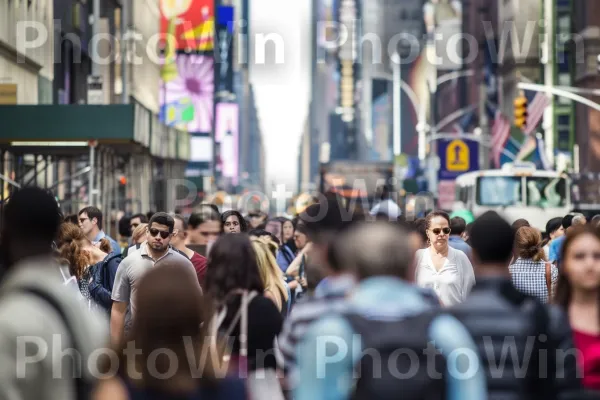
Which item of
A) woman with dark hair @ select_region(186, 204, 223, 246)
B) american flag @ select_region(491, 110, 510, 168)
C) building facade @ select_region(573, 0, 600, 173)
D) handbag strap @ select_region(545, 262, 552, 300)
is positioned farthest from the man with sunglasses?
building facade @ select_region(573, 0, 600, 173)

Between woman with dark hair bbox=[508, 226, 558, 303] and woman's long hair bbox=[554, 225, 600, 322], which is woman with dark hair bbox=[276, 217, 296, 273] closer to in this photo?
woman with dark hair bbox=[508, 226, 558, 303]

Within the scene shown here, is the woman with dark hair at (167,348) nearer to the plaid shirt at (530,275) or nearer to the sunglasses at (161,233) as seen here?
the sunglasses at (161,233)

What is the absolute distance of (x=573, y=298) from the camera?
6520 millimetres

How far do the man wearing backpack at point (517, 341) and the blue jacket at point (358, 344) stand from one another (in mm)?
224

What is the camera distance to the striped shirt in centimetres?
590

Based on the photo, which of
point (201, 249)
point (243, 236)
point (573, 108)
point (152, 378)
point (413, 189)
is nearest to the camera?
point (152, 378)

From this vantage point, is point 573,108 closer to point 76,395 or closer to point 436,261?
point 436,261

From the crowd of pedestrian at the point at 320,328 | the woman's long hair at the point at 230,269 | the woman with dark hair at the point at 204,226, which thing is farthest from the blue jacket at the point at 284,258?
the woman's long hair at the point at 230,269

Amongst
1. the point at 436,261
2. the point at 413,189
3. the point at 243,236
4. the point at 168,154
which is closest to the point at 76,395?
the point at 243,236

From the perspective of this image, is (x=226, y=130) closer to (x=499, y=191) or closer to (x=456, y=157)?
(x=456, y=157)

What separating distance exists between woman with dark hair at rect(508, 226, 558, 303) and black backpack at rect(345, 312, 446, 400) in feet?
22.1

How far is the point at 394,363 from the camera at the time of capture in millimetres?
5391

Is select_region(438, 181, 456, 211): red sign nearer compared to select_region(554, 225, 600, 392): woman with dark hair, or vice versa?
select_region(554, 225, 600, 392): woman with dark hair

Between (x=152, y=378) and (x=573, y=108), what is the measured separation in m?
89.5
